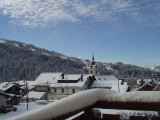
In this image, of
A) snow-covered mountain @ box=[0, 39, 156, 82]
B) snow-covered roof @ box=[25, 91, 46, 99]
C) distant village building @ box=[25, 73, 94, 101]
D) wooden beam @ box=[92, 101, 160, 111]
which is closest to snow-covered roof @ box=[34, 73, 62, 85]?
distant village building @ box=[25, 73, 94, 101]

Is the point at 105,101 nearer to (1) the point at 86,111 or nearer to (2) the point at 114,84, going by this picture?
(1) the point at 86,111

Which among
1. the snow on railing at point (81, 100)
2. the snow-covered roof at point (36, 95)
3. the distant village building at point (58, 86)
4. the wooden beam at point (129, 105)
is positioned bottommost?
the snow-covered roof at point (36, 95)

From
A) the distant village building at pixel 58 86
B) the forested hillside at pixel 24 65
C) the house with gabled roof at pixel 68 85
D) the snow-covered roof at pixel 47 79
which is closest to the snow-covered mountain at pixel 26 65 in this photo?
the forested hillside at pixel 24 65

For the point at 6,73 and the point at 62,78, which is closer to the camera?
the point at 62,78

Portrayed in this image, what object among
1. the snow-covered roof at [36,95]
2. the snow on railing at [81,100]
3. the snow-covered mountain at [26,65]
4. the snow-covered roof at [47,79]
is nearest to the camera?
the snow on railing at [81,100]

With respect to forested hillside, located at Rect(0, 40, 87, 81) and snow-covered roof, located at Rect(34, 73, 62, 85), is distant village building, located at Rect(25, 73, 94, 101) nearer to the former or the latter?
snow-covered roof, located at Rect(34, 73, 62, 85)

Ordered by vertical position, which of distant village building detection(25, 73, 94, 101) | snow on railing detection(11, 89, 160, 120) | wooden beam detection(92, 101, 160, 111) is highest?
snow on railing detection(11, 89, 160, 120)

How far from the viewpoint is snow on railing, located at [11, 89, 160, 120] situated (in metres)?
1.01

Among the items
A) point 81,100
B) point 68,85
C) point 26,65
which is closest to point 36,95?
point 68,85

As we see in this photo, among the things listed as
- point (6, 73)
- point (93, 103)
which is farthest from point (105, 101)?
point (6, 73)

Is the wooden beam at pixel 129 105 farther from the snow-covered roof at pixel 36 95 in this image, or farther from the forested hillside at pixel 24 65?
the forested hillside at pixel 24 65

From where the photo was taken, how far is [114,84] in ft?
124

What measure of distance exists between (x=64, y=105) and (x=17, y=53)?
383 ft

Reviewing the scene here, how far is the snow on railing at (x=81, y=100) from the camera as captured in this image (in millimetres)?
1010
